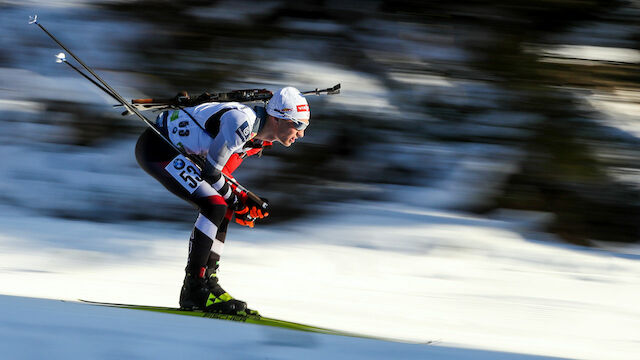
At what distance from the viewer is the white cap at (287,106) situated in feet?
11.3

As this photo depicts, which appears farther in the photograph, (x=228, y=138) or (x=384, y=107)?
(x=384, y=107)

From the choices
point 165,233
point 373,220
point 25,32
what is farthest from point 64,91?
point 373,220

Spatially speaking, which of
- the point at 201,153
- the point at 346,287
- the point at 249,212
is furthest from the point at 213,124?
the point at 346,287

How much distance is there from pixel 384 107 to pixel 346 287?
9.50 ft

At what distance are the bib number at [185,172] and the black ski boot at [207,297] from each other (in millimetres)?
433

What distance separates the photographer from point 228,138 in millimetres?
3328

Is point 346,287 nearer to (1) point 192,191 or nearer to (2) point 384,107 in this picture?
(1) point 192,191

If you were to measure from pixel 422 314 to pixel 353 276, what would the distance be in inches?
37.9

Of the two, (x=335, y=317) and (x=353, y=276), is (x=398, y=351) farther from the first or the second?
(x=353, y=276)

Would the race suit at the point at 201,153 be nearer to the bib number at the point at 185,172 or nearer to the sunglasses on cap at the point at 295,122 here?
the bib number at the point at 185,172

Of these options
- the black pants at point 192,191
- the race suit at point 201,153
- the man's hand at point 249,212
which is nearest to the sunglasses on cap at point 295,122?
the race suit at point 201,153

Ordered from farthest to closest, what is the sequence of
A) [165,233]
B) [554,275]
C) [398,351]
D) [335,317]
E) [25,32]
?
1. [25,32]
2. [165,233]
3. [554,275]
4. [335,317]
5. [398,351]

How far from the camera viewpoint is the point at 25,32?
27.0ft

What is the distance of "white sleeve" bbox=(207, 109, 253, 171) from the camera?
333 cm
